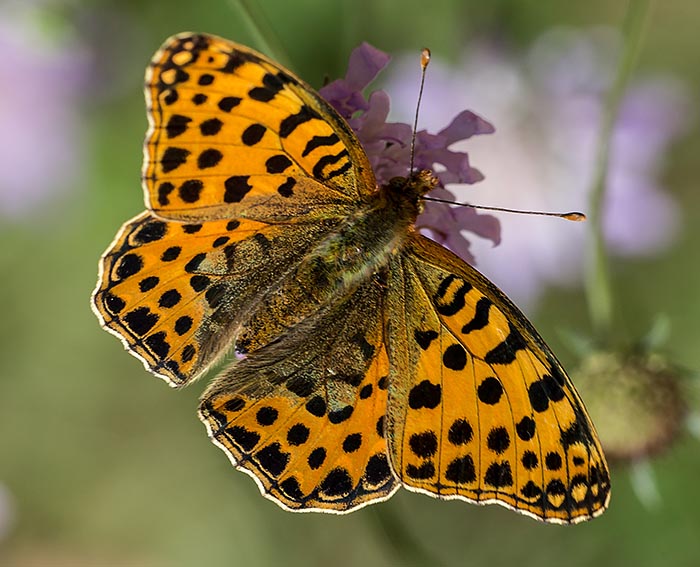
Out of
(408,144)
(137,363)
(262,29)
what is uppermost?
(262,29)

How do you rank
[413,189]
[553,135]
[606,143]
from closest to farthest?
[413,189], [606,143], [553,135]

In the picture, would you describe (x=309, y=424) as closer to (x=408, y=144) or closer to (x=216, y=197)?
(x=216, y=197)

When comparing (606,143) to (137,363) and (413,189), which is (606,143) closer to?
(413,189)

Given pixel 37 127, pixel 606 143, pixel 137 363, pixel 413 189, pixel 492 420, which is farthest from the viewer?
pixel 137 363

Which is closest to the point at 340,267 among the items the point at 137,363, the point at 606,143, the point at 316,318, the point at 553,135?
the point at 316,318

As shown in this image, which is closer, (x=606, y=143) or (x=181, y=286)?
(x=181, y=286)

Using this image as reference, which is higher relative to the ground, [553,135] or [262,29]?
[262,29]
